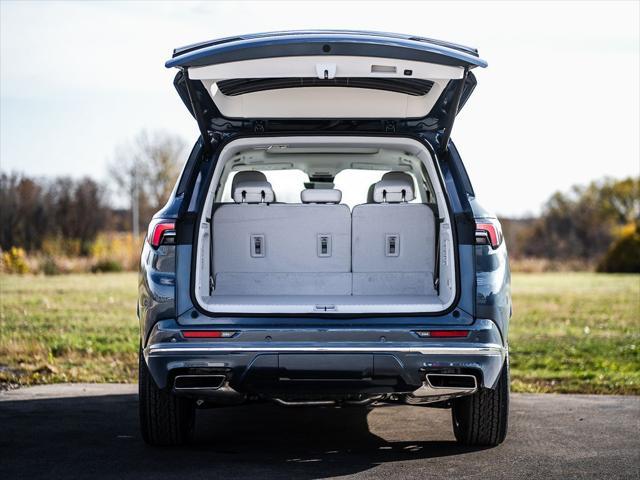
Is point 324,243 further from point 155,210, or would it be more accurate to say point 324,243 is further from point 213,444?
point 155,210

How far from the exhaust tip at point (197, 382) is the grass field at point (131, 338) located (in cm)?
420

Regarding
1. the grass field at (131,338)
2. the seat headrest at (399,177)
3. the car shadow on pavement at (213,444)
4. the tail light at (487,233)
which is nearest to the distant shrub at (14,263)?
the grass field at (131,338)

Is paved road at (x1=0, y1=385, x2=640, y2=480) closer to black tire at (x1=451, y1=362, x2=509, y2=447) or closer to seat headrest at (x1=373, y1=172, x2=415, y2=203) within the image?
black tire at (x1=451, y1=362, x2=509, y2=447)

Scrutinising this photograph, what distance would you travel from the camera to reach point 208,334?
5.10 metres

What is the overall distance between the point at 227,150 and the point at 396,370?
5.03 ft

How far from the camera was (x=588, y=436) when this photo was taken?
623cm

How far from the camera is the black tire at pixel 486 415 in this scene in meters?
5.65

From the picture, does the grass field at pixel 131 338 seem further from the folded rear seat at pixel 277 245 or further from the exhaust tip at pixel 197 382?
the exhaust tip at pixel 197 382

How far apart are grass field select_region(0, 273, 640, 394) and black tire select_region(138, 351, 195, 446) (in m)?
3.59

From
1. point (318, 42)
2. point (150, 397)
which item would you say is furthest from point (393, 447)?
point (318, 42)

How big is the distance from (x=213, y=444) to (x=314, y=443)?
0.60 meters

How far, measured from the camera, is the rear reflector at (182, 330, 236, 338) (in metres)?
5.09

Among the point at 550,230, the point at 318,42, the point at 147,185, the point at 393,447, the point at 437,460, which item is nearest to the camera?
the point at 318,42

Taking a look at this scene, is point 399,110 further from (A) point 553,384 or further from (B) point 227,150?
(A) point 553,384
